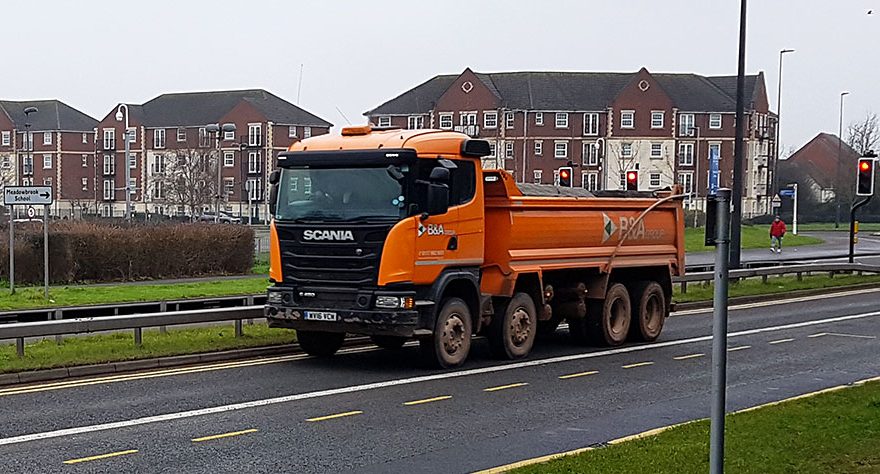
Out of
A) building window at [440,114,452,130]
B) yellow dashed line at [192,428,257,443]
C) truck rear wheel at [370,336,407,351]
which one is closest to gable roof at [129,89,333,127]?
building window at [440,114,452,130]

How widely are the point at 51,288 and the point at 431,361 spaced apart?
17.6 metres

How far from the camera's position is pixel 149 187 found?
9938 centimetres

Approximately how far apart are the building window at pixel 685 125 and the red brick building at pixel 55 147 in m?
56.1

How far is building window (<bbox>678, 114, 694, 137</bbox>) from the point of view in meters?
96.8

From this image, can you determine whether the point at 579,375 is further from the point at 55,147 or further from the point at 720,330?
the point at 55,147

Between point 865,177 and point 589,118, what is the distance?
6630 cm

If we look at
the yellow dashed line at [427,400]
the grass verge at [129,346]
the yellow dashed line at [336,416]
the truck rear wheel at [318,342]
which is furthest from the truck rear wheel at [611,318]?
the yellow dashed line at [336,416]

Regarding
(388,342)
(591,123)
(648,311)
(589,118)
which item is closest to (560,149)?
(591,123)

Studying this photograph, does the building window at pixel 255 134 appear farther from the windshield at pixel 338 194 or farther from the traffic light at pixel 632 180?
the windshield at pixel 338 194

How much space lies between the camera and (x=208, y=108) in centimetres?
10412

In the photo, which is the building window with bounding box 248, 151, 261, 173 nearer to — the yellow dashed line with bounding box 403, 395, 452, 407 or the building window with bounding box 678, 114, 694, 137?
the building window with bounding box 678, 114, 694, 137

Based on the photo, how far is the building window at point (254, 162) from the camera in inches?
3891

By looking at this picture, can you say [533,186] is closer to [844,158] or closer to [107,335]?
[107,335]

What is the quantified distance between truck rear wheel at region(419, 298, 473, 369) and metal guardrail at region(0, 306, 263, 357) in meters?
3.11
